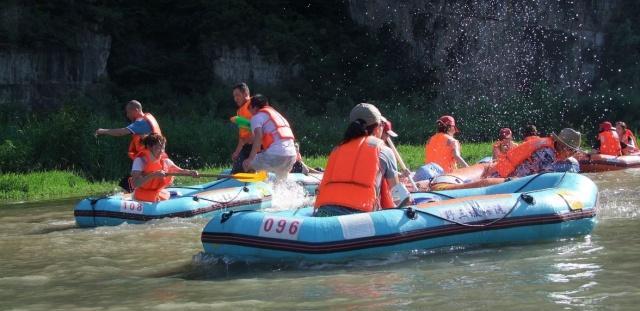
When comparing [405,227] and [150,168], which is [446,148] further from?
[405,227]

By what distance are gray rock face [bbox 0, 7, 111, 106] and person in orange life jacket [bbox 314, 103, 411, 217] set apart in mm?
18340

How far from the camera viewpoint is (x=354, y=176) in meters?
8.08

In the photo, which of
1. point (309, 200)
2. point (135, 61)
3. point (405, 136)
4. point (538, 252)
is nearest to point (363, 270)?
point (538, 252)

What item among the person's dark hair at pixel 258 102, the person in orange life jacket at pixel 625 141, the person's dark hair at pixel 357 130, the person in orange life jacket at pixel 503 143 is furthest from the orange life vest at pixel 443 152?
the person in orange life jacket at pixel 625 141

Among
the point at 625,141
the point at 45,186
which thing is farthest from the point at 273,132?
the point at 625,141

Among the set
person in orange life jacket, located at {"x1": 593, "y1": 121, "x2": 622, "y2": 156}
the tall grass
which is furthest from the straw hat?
the tall grass

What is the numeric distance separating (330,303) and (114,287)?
187 centimetres

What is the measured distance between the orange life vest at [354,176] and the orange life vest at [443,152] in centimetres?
475

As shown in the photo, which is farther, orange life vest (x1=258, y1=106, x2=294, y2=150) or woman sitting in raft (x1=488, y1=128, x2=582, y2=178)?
orange life vest (x1=258, y1=106, x2=294, y2=150)

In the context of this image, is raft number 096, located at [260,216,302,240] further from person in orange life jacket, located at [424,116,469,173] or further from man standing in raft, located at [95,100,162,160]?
person in orange life jacket, located at [424,116,469,173]

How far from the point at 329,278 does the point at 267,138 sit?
418cm

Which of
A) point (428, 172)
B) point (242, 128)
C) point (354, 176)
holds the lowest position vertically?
point (428, 172)

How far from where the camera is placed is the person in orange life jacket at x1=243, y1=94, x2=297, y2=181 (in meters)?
11.4

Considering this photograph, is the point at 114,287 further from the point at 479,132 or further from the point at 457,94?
the point at 457,94
